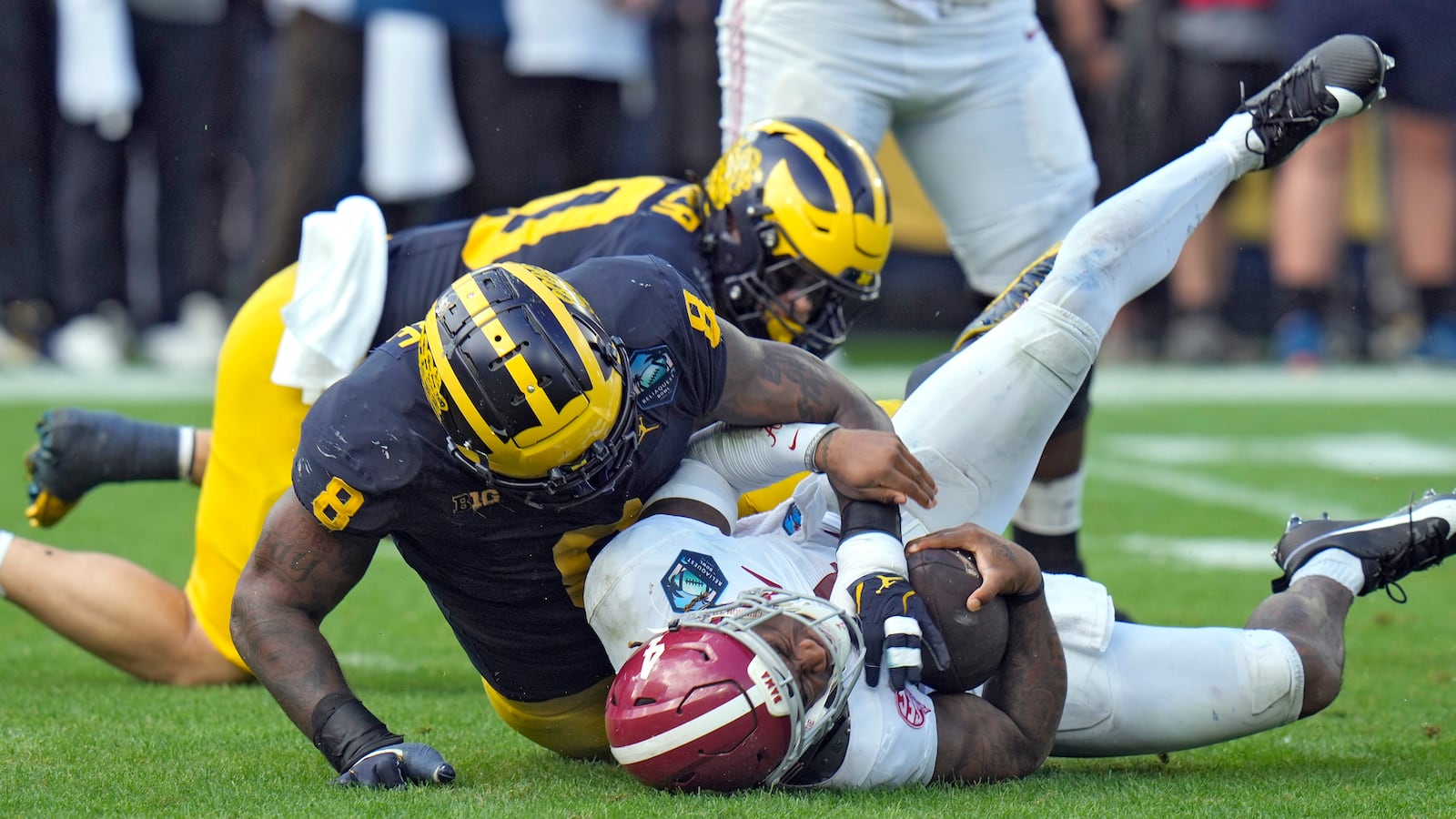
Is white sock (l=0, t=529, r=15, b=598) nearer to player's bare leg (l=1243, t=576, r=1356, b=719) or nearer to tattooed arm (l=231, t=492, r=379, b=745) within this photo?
tattooed arm (l=231, t=492, r=379, b=745)

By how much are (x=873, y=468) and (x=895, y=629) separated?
1.13 feet

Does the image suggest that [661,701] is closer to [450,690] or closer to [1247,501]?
[450,690]

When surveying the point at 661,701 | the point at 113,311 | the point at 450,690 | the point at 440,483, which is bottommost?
the point at 113,311

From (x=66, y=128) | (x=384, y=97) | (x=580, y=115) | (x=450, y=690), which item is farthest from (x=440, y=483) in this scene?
(x=66, y=128)

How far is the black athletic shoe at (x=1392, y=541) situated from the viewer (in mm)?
3525

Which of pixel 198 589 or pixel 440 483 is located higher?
pixel 440 483

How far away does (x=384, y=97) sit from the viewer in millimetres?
8445

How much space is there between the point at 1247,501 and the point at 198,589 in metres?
3.74

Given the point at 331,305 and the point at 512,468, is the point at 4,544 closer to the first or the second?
the point at 331,305

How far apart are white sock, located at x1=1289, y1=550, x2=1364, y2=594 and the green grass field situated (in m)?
0.28

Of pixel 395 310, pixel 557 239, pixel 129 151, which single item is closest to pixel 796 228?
pixel 557 239

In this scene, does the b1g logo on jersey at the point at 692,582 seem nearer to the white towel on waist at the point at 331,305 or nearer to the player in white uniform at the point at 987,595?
the player in white uniform at the point at 987,595

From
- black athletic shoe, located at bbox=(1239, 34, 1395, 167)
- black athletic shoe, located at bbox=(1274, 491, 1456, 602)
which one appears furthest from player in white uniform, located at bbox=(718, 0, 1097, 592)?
black athletic shoe, located at bbox=(1274, 491, 1456, 602)

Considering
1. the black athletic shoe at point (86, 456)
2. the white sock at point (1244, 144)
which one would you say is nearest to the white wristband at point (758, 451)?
the white sock at point (1244, 144)
